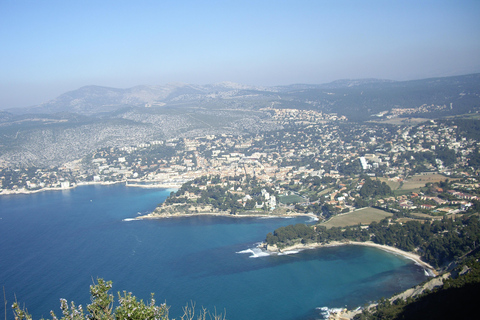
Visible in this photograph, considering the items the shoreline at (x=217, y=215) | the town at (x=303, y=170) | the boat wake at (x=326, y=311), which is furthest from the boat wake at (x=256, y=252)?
the town at (x=303, y=170)

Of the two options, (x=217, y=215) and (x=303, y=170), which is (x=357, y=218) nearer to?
(x=217, y=215)

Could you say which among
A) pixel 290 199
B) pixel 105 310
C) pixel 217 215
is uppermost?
pixel 105 310

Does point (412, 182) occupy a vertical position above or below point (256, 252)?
above

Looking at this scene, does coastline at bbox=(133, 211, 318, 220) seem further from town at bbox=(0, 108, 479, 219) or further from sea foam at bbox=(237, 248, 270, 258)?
sea foam at bbox=(237, 248, 270, 258)

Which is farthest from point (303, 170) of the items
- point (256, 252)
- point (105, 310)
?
point (105, 310)

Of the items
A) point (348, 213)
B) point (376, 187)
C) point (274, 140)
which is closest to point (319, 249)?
point (348, 213)
